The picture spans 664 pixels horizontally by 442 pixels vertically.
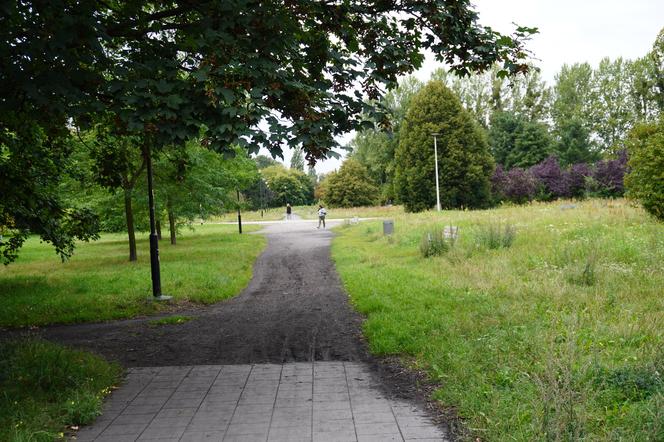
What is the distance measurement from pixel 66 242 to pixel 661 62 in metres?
56.8

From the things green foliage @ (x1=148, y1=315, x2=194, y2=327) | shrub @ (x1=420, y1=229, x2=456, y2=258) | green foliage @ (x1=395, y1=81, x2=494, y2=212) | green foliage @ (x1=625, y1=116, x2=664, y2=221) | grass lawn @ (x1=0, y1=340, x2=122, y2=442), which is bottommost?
green foliage @ (x1=148, y1=315, x2=194, y2=327)

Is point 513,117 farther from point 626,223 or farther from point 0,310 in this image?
point 0,310

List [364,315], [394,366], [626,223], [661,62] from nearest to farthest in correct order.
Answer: [394,366] → [364,315] → [626,223] → [661,62]

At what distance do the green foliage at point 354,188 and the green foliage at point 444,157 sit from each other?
67.2 feet

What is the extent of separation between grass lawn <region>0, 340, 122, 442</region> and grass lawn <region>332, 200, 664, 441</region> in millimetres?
3365

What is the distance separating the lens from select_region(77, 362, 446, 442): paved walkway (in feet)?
14.3

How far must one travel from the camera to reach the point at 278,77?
5348mm

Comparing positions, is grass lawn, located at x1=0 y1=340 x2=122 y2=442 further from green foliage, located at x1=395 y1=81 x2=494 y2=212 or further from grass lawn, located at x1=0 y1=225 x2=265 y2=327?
green foliage, located at x1=395 y1=81 x2=494 y2=212

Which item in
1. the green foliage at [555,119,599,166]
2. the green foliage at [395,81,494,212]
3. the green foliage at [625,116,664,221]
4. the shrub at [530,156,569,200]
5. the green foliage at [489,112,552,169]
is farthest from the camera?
the green foliage at [555,119,599,166]

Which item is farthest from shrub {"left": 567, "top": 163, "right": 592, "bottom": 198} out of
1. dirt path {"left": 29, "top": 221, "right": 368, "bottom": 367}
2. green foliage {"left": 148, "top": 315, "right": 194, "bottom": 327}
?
green foliage {"left": 148, "top": 315, "right": 194, "bottom": 327}

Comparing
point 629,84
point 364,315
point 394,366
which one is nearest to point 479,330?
Result: point 394,366

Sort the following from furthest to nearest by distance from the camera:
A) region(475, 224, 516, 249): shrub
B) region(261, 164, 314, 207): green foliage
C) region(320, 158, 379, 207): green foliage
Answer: region(261, 164, 314, 207): green foliage, region(320, 158, 379, 207): green foliage, region(475, 224, 516, 249): shrub

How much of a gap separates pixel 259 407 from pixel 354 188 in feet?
217

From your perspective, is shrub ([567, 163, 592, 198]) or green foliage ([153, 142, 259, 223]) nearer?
green foliage ([153, 142, 259, 223])
